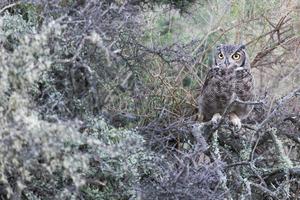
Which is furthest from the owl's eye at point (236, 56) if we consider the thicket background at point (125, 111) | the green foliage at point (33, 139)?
the green foliage at point (33, 139)

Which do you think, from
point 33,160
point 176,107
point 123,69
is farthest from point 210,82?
point 33,160

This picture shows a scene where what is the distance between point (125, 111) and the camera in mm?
3812

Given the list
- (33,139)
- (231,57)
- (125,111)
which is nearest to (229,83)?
(231,57)

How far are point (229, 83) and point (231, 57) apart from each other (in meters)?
0.18

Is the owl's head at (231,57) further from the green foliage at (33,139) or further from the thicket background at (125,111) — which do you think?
the green foliage at (33,139)

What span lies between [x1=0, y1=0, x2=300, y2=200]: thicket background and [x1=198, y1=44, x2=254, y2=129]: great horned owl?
0.18 metres

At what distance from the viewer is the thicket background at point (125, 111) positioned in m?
2.28

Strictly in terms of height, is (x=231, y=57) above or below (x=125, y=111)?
above

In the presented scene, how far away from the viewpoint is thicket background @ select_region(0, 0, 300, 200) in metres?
2.28

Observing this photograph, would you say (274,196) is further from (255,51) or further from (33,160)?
(255,51)

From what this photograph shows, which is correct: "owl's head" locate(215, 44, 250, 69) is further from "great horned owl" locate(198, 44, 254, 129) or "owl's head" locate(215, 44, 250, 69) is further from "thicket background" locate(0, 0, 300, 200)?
"thicket background" locate(0, 0, 300, 200)

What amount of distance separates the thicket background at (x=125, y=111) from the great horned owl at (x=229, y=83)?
0.58ft

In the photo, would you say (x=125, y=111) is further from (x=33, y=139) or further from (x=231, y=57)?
(x=33, y=139)

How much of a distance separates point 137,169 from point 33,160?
2.37ft
